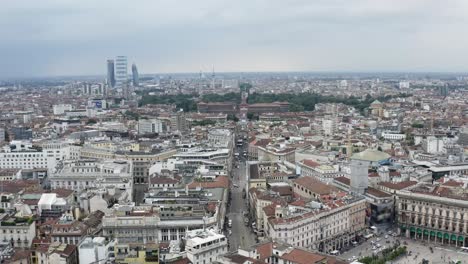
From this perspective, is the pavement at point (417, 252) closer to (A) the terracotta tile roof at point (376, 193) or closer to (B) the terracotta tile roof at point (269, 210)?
(A) the terracotta tile roof at point (376, 193)

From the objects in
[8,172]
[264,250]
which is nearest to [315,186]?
[264,250]

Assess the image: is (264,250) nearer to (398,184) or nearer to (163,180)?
(398,184)

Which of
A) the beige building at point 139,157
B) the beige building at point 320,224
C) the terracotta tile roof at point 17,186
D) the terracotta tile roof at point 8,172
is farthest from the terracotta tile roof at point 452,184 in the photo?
the terracotta tile roof at point 8,172

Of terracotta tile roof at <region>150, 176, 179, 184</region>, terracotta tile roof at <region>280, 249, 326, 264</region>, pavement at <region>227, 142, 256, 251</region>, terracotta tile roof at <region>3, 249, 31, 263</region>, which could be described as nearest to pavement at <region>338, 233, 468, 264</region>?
pavement at <region>227, 142, 256, 251</region>

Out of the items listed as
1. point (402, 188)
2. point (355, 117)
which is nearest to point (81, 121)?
point (355, 117)

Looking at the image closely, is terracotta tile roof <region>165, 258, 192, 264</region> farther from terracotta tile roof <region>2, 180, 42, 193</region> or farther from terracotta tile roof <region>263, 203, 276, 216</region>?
terracotta tile roof <region>2, 180, 42, 193</region>

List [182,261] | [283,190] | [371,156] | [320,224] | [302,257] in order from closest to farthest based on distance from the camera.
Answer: [182,261] → [302,257] → [320,224] → [283,190] → [371,156]

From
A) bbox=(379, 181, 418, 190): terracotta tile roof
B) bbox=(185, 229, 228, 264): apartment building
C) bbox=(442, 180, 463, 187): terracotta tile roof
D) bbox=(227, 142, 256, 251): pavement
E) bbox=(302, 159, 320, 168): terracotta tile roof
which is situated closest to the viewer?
bbox=(185, 229, 228, 264): apartment building

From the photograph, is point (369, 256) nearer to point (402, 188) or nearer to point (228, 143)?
point (402, 188)
